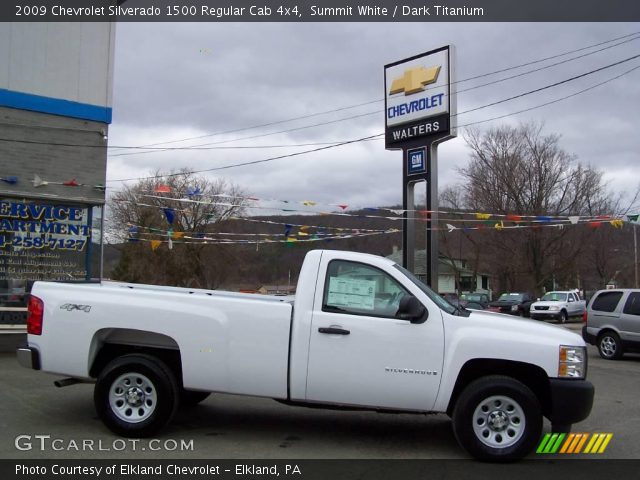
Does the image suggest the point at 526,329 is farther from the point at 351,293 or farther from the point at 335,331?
the point at 335,331

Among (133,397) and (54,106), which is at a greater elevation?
(54,106)

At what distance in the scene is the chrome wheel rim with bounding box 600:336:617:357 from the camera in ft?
46.4

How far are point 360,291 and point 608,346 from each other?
35.1 ft

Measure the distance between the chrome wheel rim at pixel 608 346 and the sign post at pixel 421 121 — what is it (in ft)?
18.7

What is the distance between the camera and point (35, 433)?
6.08 metres

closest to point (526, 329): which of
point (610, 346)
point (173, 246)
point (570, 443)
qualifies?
point (570, 443)

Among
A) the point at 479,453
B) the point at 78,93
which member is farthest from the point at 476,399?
the point at 78,93

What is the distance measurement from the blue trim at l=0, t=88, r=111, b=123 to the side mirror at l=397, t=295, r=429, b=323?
10.5 meters

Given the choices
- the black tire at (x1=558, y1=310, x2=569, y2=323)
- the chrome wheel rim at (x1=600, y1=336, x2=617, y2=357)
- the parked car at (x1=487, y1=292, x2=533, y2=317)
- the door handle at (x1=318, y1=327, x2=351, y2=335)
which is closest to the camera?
the door handle at (x1=318, y1=327, x2=351, y2=335)

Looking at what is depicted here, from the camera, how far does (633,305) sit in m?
13.9

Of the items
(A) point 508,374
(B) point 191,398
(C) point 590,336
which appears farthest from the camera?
(C) point 590,336

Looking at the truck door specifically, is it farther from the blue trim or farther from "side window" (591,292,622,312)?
"side window" (591,292,622,312)

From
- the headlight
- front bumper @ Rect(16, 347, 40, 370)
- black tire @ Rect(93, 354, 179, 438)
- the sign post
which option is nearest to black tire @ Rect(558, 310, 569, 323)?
the sign post

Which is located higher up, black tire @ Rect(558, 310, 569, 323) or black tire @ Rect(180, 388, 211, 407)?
black tire @ Rect(180, 388, 211, 407)
